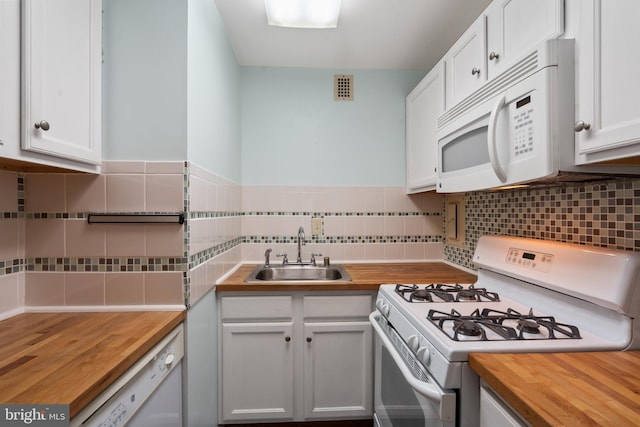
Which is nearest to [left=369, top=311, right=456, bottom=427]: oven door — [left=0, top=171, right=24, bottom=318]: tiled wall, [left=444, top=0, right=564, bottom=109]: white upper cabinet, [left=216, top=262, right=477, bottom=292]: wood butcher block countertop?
[left=216, top=262, right=477, bottom=292]: wood butcher block countertop

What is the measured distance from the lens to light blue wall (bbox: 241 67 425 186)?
236cm

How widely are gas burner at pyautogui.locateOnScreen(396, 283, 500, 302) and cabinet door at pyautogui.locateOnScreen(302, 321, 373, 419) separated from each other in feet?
1.37

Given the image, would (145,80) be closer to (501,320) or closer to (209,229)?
(209,229)

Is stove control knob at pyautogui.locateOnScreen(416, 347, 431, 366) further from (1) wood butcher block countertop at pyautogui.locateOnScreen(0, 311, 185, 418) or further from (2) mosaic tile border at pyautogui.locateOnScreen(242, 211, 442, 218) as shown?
(2) mosaic tile border at pyautogui.locateOnScreen(242, 211, 442, 218)

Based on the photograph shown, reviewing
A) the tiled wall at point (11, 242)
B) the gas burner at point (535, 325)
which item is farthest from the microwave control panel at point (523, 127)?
the tiled wall at point (11, 242)

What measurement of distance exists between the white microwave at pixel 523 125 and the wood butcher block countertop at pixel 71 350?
4.43 feet

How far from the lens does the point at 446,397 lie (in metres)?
0.88

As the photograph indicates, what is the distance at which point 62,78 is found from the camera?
1021 millimetres

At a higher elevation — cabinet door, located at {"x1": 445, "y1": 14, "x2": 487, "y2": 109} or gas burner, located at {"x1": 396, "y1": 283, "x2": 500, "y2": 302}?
cabinet door, located at {"x1": 445, "y1": 14, "x2": 487, "y2": 109}

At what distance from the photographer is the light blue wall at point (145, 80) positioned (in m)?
1.29

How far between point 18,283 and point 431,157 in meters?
2.12

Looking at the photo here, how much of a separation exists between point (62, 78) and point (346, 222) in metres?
1.80

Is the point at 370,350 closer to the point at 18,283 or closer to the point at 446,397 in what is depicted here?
the point at 446,397

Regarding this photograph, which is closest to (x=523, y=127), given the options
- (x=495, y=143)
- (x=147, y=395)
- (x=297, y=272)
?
(x=495, y=143)
